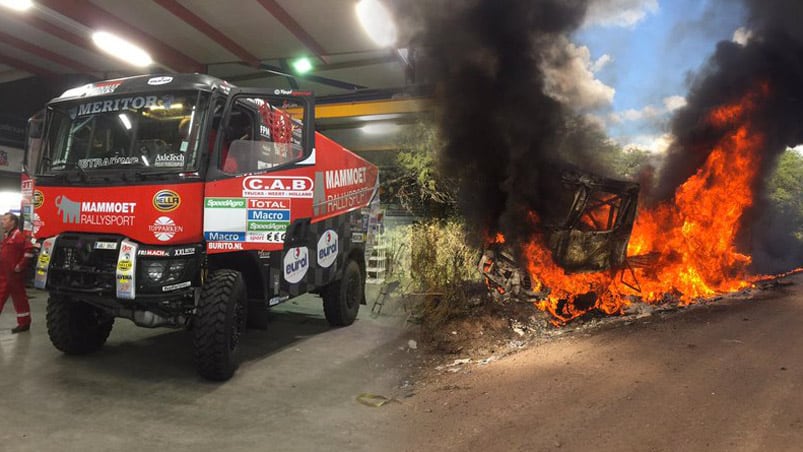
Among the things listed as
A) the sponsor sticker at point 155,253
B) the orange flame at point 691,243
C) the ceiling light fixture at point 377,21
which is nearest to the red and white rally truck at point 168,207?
the sponsor sticker at point 155,253

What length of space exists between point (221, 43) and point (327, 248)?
20.6 feet

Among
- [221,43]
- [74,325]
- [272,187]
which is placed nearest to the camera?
[272,187]

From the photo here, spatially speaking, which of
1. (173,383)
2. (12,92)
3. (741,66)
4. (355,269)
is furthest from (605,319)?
(12,92)

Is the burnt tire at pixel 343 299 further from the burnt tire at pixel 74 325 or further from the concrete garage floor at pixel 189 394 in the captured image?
the burnt tire at pixel 74 325

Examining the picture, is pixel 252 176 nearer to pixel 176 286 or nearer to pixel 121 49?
pixel 176 286

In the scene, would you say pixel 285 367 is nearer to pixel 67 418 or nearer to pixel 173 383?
pixel 173 383

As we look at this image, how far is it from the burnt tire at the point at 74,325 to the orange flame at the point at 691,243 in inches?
248

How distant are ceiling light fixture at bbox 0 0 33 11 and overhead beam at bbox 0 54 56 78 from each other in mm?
2835

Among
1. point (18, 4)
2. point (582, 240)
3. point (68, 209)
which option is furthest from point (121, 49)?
point (582, 240)

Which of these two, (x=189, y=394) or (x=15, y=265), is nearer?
(x=189, y=394)

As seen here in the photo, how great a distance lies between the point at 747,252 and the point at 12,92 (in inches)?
765

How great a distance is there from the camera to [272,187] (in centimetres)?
515

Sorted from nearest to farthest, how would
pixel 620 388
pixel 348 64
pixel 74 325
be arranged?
pixel 620 388 → pixel 74 325 → pixel 348 64

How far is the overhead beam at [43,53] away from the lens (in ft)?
31.9
